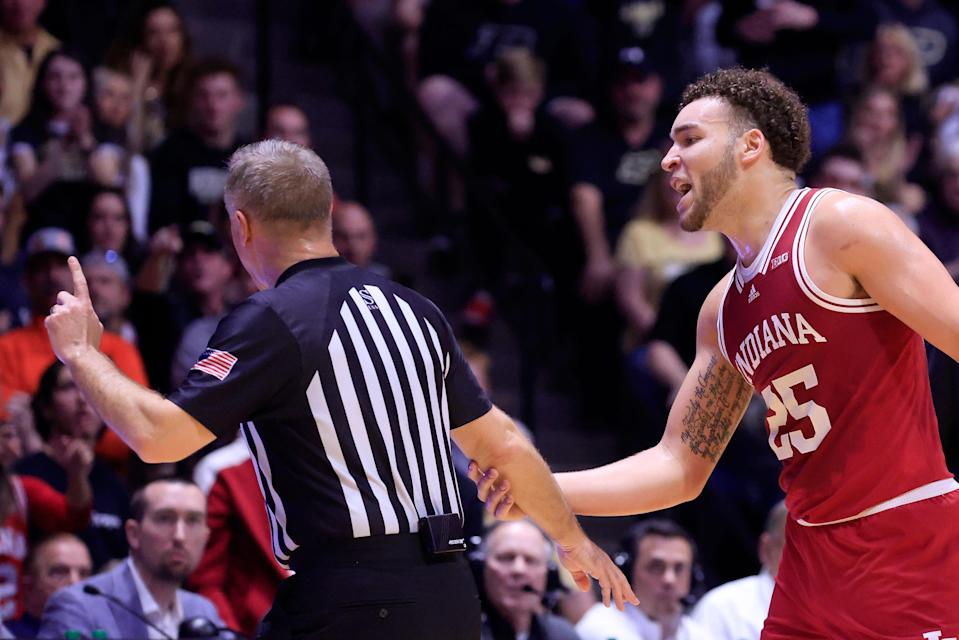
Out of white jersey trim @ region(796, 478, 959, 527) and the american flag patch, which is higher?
the american flag patch

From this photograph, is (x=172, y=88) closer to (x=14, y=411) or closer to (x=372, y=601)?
(x=14, y=411)

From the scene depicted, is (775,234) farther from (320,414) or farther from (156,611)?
(156,611)

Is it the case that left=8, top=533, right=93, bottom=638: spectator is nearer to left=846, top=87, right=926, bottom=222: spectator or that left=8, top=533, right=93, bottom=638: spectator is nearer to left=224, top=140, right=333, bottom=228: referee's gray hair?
left=224, top=140, right=333, bottom=228: referee's gray hair

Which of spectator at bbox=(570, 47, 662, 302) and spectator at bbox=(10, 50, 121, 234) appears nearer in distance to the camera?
spectator at bbox=(10, 50, 121, 234)

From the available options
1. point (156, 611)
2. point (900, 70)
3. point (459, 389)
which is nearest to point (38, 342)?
point (156, 611)

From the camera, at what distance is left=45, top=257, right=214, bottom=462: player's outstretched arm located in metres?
3.42

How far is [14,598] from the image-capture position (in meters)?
6.33

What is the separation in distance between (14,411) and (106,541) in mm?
748

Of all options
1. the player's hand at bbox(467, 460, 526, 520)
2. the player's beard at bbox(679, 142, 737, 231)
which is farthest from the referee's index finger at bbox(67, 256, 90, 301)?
the player's beard at bbox(679, 142, 737, 231)

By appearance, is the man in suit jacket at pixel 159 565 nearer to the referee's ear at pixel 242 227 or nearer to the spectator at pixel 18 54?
the referee's ear at pixel 242 227

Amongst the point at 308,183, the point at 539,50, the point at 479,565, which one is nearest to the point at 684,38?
the point at 539,50

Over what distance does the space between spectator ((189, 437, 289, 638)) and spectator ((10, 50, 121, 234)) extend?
89.4 inches

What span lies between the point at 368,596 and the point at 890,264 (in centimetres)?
145

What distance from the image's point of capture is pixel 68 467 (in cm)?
661
